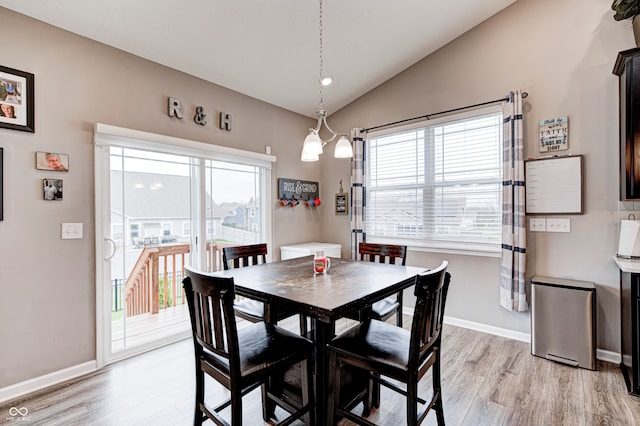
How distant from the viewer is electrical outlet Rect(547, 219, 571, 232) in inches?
107

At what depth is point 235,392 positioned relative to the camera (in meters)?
1.36

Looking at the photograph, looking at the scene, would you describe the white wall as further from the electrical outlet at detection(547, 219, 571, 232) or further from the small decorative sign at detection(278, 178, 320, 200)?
the small decorative sign at detection(278, 178, 320, 200)

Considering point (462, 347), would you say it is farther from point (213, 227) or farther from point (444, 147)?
point (213, 227)

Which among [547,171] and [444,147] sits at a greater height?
[444,147]

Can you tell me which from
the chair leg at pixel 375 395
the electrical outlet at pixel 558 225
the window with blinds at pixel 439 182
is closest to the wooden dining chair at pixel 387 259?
the chair leg at pixel 375 395

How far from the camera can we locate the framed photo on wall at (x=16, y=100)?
2.06 metres

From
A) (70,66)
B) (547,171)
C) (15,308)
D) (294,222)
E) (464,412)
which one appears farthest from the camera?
(294,222)

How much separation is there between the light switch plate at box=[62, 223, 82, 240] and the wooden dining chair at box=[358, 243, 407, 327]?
2339mm

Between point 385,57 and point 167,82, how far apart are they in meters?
2.28

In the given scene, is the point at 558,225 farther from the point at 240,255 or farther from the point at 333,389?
the point at 240,255

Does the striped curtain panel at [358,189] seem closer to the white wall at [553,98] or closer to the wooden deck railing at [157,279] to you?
the white wall at [553,98]

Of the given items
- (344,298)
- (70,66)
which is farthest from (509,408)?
(70,66)

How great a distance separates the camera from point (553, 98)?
277 centimetres

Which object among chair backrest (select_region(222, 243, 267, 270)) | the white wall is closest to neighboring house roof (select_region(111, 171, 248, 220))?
chair backrest (select_region(222, 243, 267, 270))
